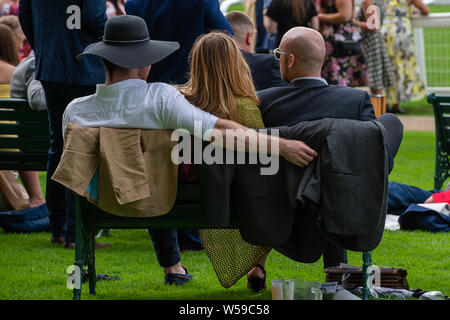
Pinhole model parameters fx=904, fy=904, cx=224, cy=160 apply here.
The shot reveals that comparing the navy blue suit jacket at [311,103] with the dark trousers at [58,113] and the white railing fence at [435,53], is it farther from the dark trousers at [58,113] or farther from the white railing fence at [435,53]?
the white railing fence at [435,53]

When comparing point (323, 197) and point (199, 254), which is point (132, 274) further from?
point (323, 197)

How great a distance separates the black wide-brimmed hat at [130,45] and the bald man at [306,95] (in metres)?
0.57

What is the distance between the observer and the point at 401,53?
1369 cm

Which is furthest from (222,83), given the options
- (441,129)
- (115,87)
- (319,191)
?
(441,129)

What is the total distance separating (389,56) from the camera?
538 inches

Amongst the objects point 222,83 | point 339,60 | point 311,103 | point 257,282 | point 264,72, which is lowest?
point 257,282

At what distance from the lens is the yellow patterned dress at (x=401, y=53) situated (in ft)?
44.1

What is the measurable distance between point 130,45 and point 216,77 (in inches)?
17.8

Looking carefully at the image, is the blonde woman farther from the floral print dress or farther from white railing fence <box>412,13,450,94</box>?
white railing fence <box>412,13,450,94</box>

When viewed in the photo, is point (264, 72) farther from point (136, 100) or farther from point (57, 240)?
point (136, 100)

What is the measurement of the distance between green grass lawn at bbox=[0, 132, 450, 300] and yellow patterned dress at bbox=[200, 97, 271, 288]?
18 cm

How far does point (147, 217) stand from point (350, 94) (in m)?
1.15

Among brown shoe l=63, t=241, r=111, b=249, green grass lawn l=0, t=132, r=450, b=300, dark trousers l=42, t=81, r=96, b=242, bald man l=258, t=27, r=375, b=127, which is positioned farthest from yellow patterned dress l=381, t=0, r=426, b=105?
bald man l=258, t=27, r=375, b=127

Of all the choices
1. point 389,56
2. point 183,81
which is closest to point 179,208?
point 183,81
